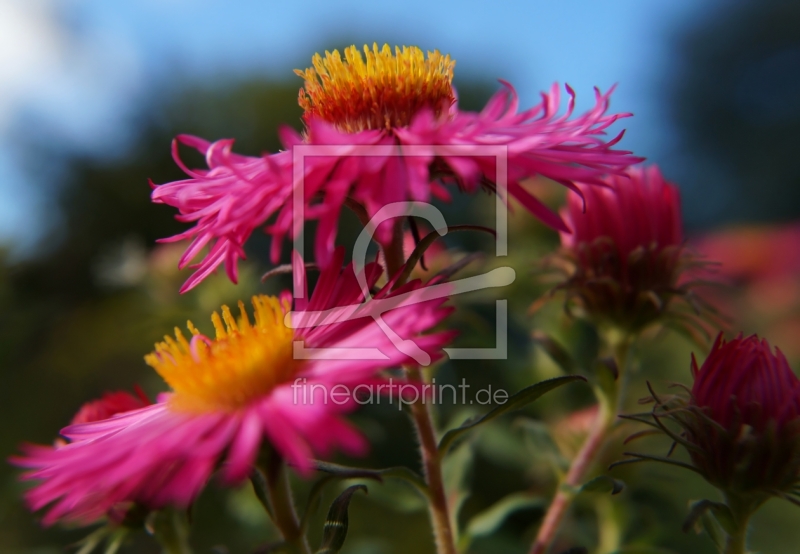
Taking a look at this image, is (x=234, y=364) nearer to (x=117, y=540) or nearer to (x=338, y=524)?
(x=338, y=524)

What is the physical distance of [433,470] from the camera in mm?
609

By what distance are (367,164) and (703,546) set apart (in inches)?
52.3

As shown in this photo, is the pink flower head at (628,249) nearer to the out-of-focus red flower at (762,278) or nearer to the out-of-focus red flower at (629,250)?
the out-of-focus red flower at (629,250)

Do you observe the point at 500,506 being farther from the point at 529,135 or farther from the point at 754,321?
the point at 754,321

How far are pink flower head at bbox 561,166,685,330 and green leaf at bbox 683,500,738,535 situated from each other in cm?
27

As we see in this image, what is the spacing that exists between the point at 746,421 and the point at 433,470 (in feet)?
0.91

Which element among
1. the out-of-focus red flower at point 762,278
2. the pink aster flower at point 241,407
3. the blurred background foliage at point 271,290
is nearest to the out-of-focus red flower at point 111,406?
the pink aster flower at point 241,407

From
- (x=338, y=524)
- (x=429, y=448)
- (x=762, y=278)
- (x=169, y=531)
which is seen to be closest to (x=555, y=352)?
(x=429, y=448)

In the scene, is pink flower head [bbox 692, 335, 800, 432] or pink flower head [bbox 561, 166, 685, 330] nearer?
pink flower head [bbox 692, 335, 800, 432]

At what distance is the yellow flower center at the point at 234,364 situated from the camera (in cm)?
51

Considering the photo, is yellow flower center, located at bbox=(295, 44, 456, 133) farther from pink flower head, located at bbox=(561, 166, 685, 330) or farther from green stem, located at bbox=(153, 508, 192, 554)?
green stem, located at bbox=(153, 508, 192, 554)

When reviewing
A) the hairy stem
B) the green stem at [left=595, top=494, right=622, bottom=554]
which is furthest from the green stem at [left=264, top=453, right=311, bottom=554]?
the green stem at [left=595, top=494, right=622, bottom=554]

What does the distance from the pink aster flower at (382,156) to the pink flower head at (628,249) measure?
0.62 ft

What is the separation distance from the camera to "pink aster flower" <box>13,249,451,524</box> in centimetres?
40
